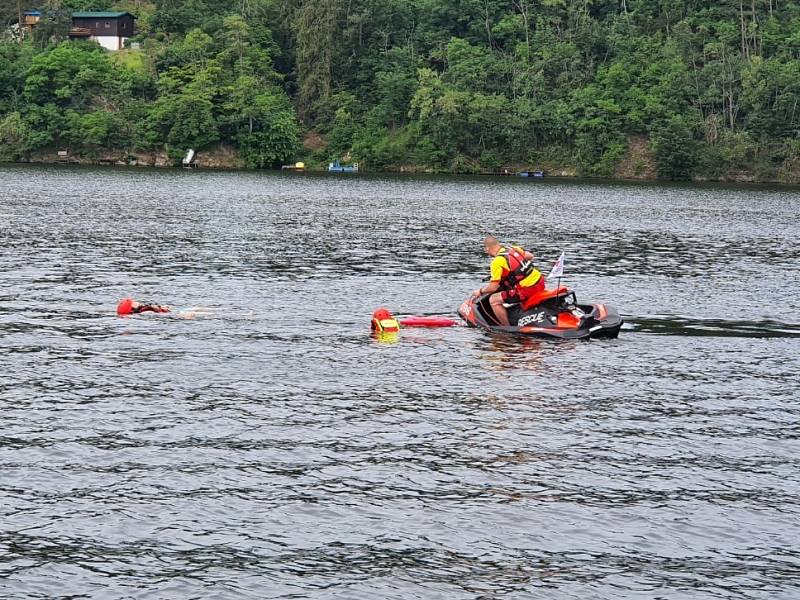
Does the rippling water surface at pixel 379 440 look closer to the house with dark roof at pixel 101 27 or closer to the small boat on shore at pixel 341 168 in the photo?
the small boat on shore at pixel 341 168

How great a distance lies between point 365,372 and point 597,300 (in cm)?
1580

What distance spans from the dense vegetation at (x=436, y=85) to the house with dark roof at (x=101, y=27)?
81.0 inches

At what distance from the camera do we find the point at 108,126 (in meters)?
154

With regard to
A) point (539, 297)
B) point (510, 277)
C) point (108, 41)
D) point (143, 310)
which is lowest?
point (143, 310)

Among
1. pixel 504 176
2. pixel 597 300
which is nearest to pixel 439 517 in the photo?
pixel 597 300

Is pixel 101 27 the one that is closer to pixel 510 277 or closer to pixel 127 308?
pixel 127 308

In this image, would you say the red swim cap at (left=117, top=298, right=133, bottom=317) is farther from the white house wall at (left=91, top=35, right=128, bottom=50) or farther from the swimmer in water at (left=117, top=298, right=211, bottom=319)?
the white house wall at (left=91, top=35, right=128, bottom=50)

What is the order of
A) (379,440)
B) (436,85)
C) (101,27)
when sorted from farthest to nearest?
(101,27)
(436,85)
(379,440)

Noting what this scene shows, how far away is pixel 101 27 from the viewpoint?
177 m

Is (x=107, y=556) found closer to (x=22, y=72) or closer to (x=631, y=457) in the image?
(x=631, y=457)

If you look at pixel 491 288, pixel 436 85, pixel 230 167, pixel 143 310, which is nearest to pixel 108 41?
pixel 230 167

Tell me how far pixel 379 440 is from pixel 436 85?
467 ft

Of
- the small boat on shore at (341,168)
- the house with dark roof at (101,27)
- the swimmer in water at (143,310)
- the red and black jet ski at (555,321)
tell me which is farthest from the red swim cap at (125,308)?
the house with dark roof at (101,27)

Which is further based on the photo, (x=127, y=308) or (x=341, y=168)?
(x=341, y=168)
